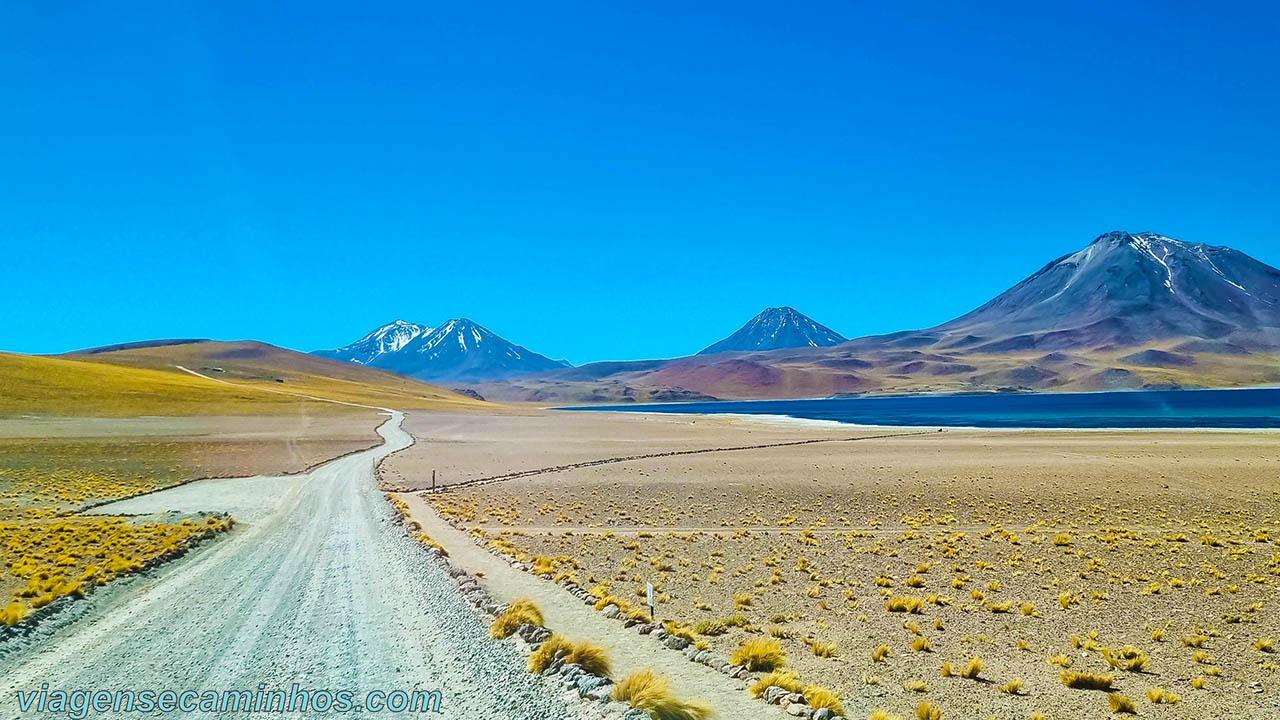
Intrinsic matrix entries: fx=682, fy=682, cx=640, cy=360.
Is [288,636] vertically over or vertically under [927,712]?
over

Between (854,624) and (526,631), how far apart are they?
649 centimetres

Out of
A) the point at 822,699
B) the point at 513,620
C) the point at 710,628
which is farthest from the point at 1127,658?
the point at 513,620

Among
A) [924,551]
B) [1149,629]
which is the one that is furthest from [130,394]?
[1149,629]

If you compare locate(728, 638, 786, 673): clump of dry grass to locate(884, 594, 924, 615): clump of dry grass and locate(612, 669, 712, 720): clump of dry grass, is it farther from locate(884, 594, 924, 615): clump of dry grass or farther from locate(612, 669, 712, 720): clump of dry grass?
locate(884, 594, 924, 615): clump of dry grass

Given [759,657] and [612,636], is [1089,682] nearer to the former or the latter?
[759,657]

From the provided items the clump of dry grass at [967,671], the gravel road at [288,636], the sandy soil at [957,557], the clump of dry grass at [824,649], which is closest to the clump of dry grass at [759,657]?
the sandy soil at [957,557]

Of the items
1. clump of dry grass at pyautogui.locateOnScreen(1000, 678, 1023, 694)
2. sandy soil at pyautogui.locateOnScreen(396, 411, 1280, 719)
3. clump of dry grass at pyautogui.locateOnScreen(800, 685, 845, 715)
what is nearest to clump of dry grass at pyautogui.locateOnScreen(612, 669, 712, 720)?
clump of dry grass at pyautogui.locateOnScreen(800, 685, 845, 715)

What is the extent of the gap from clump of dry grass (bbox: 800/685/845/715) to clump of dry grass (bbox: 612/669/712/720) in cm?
146

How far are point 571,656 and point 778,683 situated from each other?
3219 mm

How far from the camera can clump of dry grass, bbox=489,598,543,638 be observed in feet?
41.8

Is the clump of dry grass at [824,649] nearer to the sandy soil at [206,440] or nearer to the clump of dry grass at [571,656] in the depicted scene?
the clump of dry grass at [571,656]

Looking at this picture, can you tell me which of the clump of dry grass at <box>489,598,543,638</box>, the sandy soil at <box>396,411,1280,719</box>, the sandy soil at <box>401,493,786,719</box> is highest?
the clump of dry grass at <box>489,598,543,638</box>

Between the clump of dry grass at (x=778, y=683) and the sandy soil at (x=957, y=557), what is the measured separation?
809mm

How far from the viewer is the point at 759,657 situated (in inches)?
437
